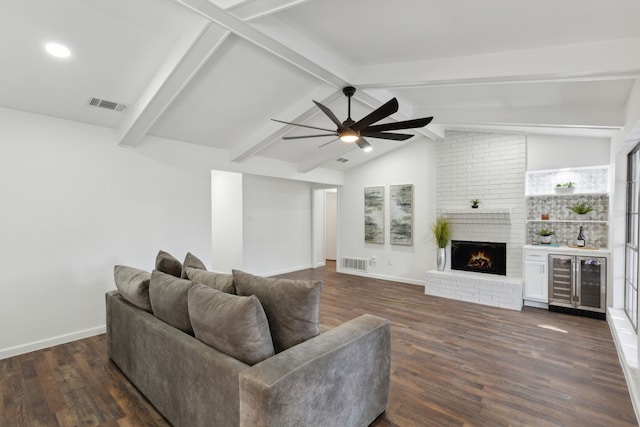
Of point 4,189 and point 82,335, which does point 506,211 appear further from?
point 4,189

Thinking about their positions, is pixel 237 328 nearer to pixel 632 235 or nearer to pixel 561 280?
pixel 632 235

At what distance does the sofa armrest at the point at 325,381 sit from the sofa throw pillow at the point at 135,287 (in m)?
1.40

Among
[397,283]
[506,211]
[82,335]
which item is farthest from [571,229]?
[82,335]

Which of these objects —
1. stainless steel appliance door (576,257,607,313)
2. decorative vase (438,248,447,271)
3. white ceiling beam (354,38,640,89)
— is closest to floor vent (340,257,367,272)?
decorative vase (438,248,447,271)

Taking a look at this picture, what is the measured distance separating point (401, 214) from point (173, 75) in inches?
198

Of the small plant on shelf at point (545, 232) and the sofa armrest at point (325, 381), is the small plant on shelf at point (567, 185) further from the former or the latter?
the sofa armrest at point (325, 381)

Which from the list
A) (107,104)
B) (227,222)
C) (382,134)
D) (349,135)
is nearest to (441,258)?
(382,134)

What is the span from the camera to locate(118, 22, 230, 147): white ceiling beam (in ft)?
8.32

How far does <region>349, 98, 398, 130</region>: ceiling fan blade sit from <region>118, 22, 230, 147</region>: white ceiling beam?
1.44 metres

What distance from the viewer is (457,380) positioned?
273 cm

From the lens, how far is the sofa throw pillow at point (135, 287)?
2.47m

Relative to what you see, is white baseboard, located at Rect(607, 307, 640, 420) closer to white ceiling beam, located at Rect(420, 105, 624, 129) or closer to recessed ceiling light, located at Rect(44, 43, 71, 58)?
white ceiling beam, located at Rect(420, 105, 624, 129)

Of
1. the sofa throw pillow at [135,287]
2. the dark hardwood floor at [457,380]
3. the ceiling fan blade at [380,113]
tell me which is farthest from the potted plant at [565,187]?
the sofa throw pillow at [135,287]

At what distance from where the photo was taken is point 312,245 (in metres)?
8.03
